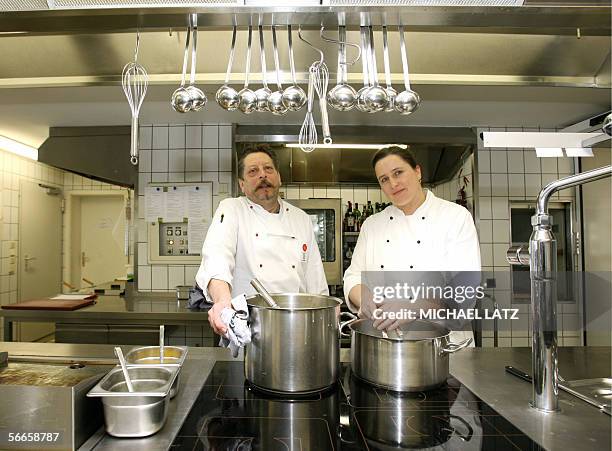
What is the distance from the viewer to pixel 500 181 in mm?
3145

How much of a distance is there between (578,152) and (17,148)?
4.30 metres

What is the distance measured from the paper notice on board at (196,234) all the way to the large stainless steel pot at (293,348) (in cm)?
226

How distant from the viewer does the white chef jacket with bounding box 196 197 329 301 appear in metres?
1.68

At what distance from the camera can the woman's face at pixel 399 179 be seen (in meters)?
1.59

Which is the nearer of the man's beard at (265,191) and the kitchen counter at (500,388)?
the kitchen counter at (500,388)

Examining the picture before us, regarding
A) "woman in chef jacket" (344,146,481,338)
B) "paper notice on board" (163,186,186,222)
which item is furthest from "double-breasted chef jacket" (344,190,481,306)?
"paper notice on board" (163,186,186,222)

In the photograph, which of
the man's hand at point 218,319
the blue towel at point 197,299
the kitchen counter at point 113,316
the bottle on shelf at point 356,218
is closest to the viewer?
→ the man's hand at point 218,319

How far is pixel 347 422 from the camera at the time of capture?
77cm

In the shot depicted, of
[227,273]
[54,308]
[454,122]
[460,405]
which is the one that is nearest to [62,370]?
[227,273]

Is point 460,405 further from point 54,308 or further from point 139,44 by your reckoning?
point 54,308

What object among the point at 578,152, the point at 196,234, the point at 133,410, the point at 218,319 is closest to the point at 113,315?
the point at 196,234

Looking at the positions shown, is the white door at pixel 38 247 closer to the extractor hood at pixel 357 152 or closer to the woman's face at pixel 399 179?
the extractor hood at pixel 357 152

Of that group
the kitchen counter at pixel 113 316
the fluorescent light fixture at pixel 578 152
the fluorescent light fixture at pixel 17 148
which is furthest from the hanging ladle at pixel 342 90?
the fluorescent light fixture at pixel 17 148

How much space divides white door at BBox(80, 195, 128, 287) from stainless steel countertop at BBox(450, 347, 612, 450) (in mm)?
4267
